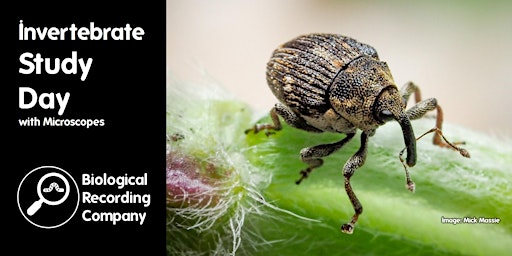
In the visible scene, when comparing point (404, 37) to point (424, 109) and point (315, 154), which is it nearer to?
point (424, 109)

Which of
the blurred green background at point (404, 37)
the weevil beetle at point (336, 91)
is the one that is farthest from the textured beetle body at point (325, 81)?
the blurred green background at point (404, 37)

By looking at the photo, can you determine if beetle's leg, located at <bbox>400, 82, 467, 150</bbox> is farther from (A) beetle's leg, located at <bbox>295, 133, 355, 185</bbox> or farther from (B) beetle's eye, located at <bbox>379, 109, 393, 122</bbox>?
(A) beetle's leg, located at <bbox>295, 133, 355, 185</bbox>

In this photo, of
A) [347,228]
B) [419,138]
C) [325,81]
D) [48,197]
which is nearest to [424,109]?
[419,138]

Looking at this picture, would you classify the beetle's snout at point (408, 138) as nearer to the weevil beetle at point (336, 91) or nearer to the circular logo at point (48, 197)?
the weevil beetle at point (336, 91)

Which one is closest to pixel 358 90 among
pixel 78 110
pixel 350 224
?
pixel 350 224

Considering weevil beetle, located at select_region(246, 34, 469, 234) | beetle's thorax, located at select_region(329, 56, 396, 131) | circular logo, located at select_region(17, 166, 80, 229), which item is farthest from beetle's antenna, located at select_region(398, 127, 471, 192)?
circular logo, located at select_region(17, 166, 80, 229)

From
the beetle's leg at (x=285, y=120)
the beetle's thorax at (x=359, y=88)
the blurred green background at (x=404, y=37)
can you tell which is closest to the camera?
the beetle's leg at (x=285, y=120)

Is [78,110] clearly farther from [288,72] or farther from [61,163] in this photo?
[288,72]

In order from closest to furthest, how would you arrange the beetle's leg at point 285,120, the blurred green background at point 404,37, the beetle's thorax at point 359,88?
the beetle's leg at point 285,120 → the beetle's thorax at point 359,88 → the blurred green background at point 404,37
